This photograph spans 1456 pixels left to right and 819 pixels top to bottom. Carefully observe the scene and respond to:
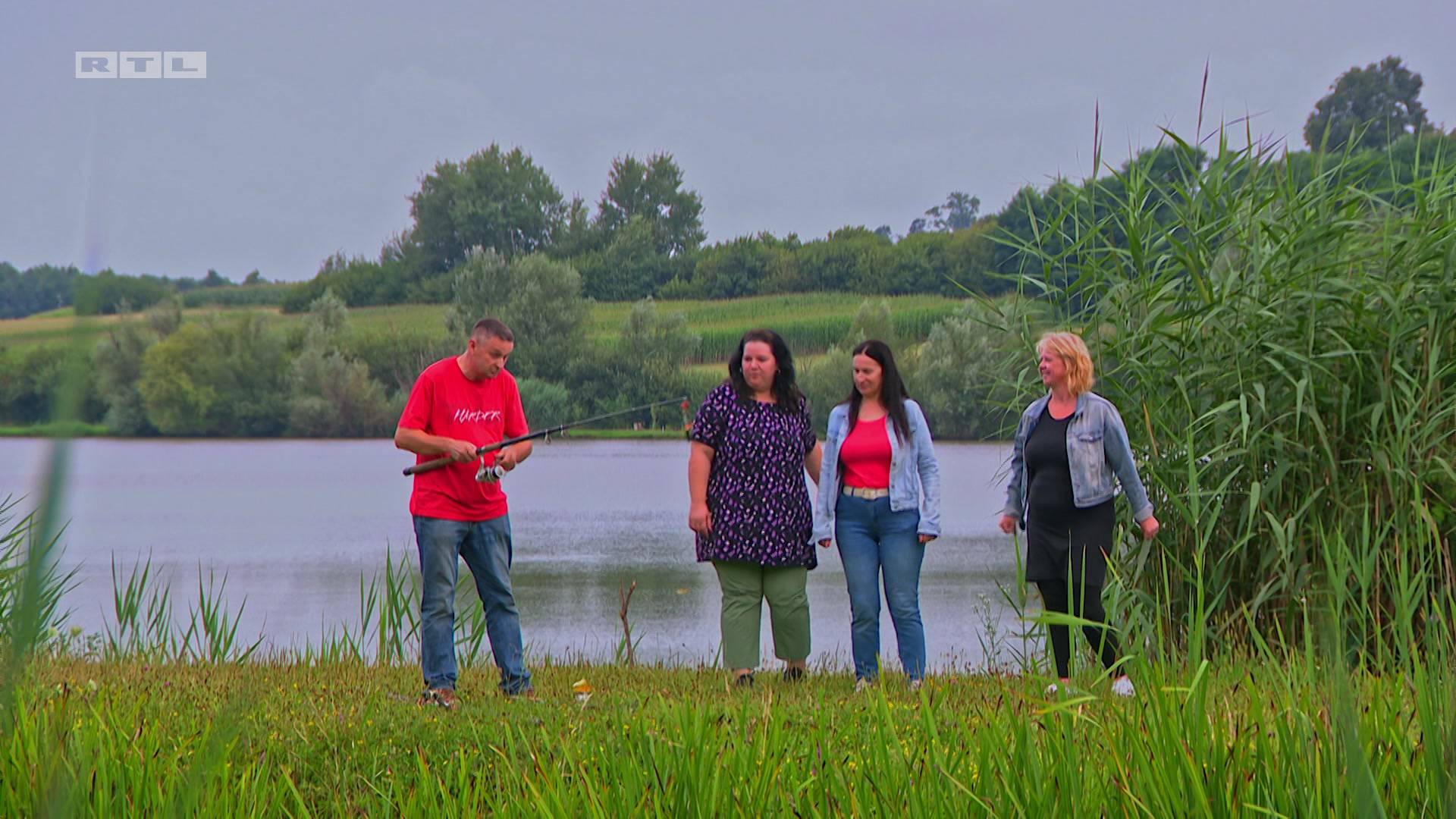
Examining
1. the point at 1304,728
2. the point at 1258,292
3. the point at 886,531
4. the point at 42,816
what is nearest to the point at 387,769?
the point at 1304,728

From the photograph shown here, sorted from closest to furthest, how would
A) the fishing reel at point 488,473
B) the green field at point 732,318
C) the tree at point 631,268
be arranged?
the fishing reel at point 488,473 → the green field at point 732,318 → the tree at point 631,268

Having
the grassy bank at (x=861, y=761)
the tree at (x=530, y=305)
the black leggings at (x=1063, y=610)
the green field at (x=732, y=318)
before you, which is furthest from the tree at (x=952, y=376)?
the grassy bank at (x=861, y=761)

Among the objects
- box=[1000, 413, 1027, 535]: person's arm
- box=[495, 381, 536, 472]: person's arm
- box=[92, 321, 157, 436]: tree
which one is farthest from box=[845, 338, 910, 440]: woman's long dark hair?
box=[92, 321, 157, 436]: tree

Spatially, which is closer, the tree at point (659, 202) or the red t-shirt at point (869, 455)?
the red t-shirt at point (869, 455)

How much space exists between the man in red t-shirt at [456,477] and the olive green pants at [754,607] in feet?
3.79

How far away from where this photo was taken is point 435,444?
18.0 feet

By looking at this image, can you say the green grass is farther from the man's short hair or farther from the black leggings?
the black leggings

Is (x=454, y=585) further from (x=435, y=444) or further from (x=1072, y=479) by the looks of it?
(x=1072, y=479)

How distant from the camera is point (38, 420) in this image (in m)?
0.49

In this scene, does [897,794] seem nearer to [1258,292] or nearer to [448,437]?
[448,437]

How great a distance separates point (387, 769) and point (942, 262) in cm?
4230

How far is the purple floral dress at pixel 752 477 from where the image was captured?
6422 millimetres

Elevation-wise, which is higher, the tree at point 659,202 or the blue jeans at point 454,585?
the tree at point 659,202

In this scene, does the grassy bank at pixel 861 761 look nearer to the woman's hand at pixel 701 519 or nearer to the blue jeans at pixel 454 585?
the blue jeans at pixel 454 585
